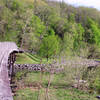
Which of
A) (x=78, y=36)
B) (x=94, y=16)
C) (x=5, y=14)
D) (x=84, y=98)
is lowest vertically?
(x=84, y=98)

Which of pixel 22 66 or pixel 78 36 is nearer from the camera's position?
pixel 22 66

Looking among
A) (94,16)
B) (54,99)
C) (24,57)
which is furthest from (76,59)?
(94,16)

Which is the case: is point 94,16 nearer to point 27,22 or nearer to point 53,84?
point 27,22

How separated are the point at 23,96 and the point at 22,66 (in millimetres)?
7948

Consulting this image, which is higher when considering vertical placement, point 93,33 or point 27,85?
point 93,33

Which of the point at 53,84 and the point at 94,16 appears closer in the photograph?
the point at 53,84

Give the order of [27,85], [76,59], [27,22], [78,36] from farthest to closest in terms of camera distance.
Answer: [78,36], [27,22], [76,59], [27,85]

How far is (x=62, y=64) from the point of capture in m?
16.8

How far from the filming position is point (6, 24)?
92.9 feet

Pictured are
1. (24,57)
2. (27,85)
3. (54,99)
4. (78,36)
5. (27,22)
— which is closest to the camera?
(54,99)

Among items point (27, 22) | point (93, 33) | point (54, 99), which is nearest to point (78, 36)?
point (93, 33)

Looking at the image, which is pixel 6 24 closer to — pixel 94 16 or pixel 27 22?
pixel 27 22

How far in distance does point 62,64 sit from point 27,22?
452 inches

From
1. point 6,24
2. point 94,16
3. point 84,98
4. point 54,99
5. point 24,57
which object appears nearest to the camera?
point 54,99
